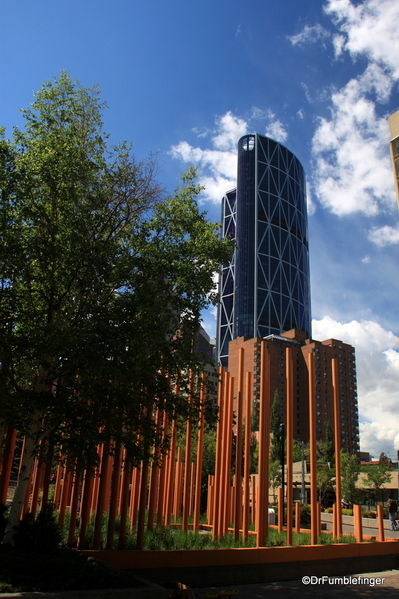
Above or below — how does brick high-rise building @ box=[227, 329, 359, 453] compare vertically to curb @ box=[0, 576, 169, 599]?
above

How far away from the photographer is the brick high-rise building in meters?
129

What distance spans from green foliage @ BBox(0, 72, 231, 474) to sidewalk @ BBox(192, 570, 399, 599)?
3.44m

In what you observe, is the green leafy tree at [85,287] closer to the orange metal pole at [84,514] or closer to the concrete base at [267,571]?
the orange metal pole at [84,514]

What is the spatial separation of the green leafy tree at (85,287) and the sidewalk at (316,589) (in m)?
3.38

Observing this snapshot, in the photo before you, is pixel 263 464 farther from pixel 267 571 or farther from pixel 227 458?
pixel 267 571

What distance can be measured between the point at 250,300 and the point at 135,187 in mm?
163826

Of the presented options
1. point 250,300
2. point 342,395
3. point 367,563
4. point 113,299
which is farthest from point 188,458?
point 250,300

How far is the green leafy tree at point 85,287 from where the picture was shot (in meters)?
9.54

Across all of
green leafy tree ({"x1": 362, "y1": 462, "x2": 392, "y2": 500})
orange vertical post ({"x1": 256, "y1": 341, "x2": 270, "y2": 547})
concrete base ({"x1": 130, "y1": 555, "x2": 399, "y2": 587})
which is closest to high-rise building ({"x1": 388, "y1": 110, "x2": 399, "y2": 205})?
orange vertical post ({"x1": 256, "y1": 341, "x2": 270, "y2": 547})

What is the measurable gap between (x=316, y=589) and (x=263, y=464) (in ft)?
11.1

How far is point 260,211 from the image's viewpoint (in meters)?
188

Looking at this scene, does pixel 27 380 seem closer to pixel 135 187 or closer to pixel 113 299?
pixel 113 299

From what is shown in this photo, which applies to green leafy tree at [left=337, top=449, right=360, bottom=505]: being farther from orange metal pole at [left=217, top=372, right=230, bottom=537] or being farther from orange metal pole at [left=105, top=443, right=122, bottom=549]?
orange metal pole at [left=105, top=443, right=122, bottom=549]

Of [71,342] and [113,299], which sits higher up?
[113,299]
